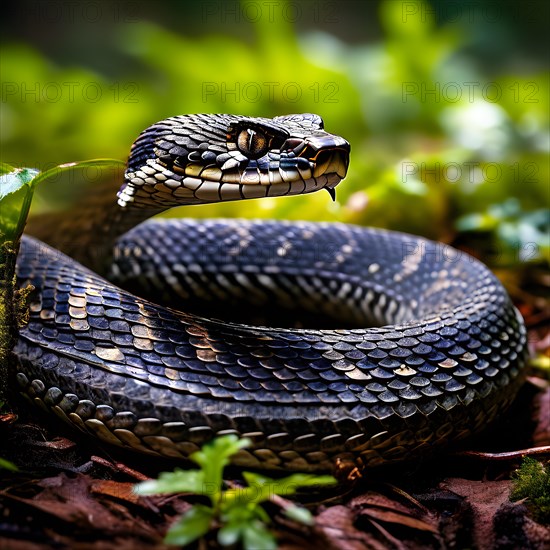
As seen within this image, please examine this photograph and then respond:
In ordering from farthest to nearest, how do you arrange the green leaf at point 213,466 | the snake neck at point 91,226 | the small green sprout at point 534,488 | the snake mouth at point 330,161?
the snake neck at point 91,226 < the snake mouth at point 330,161 < the small green sprout at point 534,488 < the green leaf at point 213,466

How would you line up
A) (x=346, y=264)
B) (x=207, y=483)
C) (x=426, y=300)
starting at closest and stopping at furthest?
1. (x=207, y=483)
2. (x=426, y=300)
3. (x=346, y=264)

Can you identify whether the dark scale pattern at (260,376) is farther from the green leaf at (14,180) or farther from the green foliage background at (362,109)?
the green foliage background at (362,109)

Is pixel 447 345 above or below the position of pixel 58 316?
above

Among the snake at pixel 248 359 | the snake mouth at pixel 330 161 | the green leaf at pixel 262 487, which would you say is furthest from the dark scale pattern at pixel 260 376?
the snake mouth at pixel 330 161

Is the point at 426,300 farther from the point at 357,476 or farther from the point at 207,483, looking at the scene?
the point at 207,483

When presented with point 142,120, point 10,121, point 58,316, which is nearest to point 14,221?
point 58,316

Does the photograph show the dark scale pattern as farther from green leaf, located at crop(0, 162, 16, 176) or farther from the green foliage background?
the green foliage background
